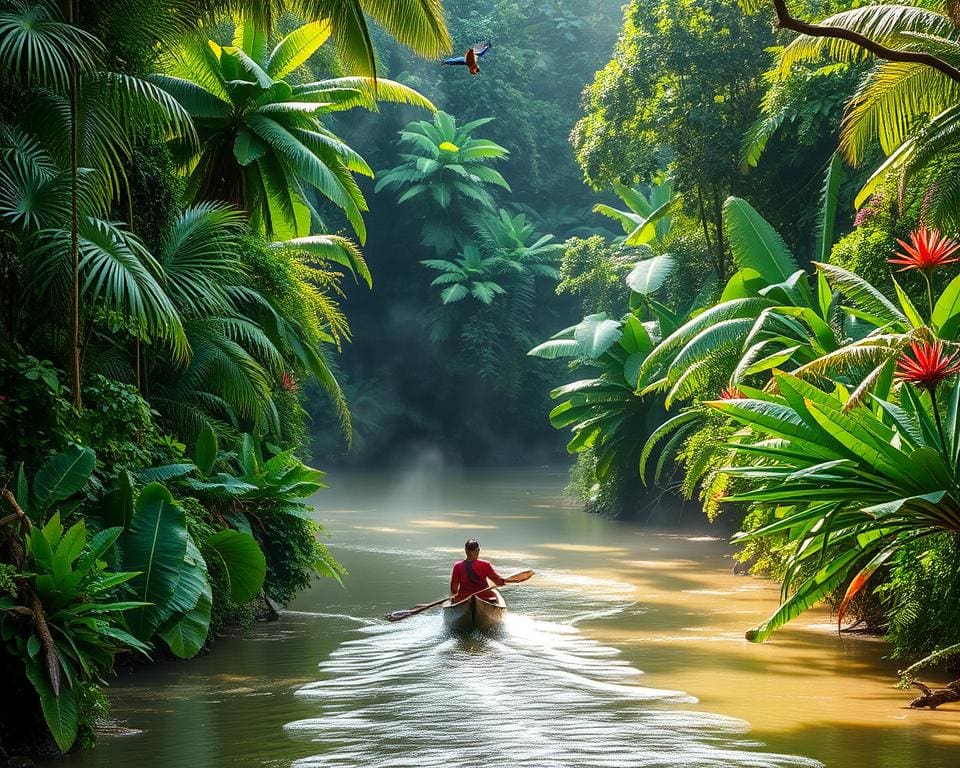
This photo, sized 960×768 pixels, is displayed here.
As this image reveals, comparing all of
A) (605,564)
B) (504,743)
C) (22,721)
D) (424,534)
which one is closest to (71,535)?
(22,721)

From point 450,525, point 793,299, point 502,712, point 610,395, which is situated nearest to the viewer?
point 502,712

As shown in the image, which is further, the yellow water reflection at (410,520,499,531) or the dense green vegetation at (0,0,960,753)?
the yellow water reflection at (410,520,499,531)

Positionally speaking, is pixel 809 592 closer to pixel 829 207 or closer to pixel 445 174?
pixel 829 207

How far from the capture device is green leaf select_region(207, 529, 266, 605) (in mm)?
11844

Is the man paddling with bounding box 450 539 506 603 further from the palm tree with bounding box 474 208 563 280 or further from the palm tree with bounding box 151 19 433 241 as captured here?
the palm tree with bounding box 474 208 563 280

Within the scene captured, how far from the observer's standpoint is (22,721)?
814 centimetres

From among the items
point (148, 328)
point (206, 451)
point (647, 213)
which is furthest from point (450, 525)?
point (148, 328)

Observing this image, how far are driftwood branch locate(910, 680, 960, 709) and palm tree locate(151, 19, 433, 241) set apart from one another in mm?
10315

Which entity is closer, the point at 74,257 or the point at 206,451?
the point at 74,257

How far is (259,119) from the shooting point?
1667 cm

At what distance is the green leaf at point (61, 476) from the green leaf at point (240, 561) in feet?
9.71

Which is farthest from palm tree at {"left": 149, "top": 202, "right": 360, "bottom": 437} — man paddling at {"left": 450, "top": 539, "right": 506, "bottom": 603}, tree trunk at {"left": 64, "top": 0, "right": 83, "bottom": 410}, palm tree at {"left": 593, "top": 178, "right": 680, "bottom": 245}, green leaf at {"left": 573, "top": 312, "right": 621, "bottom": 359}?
palm tree at {"left": 593, "top": 178, "right": 680, "bottom": 245}

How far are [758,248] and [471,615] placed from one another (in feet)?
26.8

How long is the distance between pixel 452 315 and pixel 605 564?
2555cm
